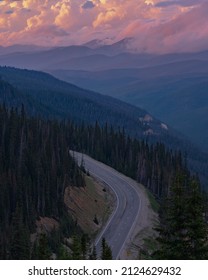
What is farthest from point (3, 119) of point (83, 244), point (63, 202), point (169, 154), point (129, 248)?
point (83, 244)

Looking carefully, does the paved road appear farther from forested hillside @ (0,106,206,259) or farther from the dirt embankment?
forested hillside @ (0,106,206,259)

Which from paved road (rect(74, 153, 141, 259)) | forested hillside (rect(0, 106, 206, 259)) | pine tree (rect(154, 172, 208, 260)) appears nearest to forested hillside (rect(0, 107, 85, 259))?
forested hillside (rect(0, 106, 206, 259))

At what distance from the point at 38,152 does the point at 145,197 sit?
23931mm

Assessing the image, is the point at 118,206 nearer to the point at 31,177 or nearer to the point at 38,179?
the point at 38,179

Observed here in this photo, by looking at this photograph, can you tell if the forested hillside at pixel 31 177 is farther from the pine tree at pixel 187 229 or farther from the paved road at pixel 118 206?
the pine tree at pixel 187 229

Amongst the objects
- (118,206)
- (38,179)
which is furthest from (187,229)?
(118,206)

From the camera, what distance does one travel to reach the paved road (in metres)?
76.6

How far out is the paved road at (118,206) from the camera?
7662cm

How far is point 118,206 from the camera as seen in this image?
312 ft

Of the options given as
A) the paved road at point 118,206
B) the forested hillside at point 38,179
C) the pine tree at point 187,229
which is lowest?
the paved road at point 118,206

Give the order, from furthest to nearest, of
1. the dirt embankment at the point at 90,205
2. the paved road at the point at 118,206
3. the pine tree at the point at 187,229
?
1. the dirt embankment at the point at 90,205
2. the paved road at the point at 118,206
3. the pine tree at the point at 187,229

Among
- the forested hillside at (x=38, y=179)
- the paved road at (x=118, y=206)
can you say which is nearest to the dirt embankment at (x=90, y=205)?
the paved road at (x=118, y=206)

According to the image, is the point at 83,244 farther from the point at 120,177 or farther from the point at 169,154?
the point at 169,154

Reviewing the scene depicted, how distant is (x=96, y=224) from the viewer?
8531cm
